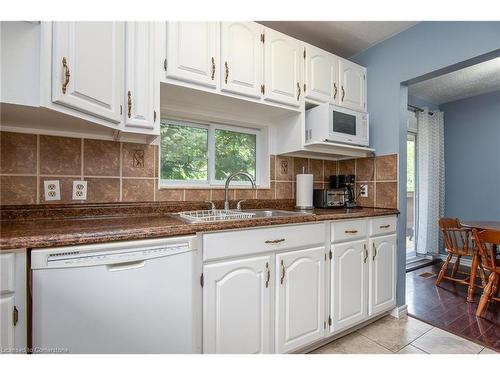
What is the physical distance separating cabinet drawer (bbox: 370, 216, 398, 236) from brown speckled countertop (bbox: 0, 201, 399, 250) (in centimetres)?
5

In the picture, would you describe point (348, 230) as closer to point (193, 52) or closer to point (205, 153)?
point (205, 153)

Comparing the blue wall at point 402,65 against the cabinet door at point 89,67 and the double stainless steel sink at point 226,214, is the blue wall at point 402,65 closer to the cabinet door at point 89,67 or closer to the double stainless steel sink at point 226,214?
the double stainless steel sink at point 226,214

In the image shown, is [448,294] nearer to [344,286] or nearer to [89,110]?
[344,286]

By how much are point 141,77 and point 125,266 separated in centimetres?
96

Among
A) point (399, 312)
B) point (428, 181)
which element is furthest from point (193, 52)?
point (428, 181)

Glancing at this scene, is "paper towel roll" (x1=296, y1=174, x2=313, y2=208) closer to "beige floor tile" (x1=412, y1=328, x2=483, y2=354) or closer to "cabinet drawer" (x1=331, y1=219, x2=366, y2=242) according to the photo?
"cabinet drawer" (x1=331, y1=219, x2=366, y2=242)

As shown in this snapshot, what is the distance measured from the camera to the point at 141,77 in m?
1.33

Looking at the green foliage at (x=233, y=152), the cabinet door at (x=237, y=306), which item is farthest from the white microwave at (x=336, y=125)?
the cabinet door at (x=237, y=306)

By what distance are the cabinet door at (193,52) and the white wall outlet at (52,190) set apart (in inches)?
34.1

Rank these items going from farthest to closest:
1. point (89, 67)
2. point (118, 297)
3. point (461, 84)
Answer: point (461, 84) → point (89, 67) → point (118, 297)

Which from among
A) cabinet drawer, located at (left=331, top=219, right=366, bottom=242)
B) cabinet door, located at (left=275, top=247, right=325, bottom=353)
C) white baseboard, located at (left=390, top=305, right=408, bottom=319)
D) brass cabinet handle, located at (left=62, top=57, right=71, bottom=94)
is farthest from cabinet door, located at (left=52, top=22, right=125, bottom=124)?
white baseboard, located at (left=390, top=305, right=408, bottom=319)

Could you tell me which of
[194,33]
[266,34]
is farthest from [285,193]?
[194,33]
